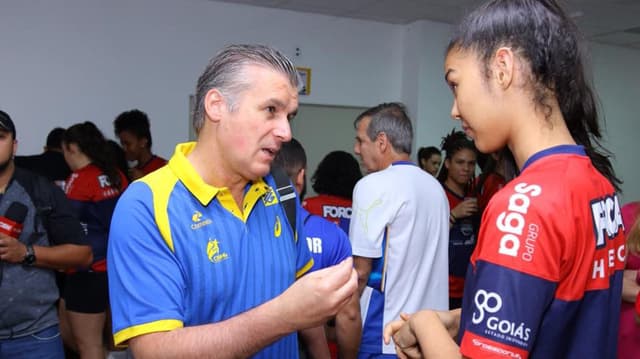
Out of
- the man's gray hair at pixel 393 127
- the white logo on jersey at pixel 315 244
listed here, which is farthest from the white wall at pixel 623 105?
the white logo on jersey at pixel 315 244

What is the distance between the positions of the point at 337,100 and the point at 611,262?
6.45 meters

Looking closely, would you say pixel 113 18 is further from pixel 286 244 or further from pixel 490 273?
pixel 490 273

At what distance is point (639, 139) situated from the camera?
28.9 ft

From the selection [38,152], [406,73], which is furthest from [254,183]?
[406,73]

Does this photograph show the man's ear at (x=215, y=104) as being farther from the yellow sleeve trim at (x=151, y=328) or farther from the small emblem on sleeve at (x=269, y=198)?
the yellow sleeve trim at (x=151, y=328)

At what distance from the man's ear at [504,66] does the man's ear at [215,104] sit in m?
0.62

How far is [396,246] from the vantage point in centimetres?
251

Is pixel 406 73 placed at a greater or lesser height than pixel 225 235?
greater

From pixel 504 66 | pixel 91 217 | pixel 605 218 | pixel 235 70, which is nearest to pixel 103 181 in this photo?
pixel 91 217

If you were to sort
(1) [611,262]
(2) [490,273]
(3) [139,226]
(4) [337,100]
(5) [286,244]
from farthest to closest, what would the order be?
1. (4) [337,100]
2. (5) [286,244]
3. (3) [139,226]
4. (1) [611,262]
5. (2) [490,273]

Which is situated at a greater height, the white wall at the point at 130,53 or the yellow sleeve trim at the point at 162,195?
the white wall at the point at 130,53

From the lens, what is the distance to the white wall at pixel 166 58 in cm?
588

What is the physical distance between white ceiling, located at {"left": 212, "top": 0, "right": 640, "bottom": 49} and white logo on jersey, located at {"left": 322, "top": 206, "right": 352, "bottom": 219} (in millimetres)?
3771

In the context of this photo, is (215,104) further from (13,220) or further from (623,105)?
(623,105)
